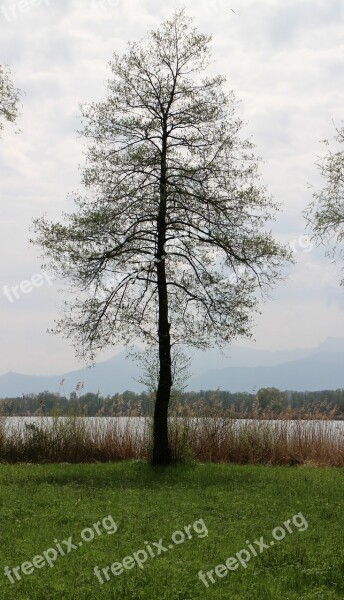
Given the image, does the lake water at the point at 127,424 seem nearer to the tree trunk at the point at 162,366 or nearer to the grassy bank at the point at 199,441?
the grassy bank at the point at 199,441

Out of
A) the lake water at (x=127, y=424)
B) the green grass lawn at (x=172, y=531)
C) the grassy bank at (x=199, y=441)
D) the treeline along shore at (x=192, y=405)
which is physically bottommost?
the green grass lawn at (x=172, y=531)

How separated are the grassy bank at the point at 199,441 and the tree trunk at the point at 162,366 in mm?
1610

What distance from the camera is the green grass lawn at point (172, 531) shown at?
7953 millimetres

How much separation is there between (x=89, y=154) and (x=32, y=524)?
10.3 metres

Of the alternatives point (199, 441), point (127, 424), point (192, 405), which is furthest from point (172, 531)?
point (192, 405)

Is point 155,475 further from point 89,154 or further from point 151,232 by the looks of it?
point 89,154

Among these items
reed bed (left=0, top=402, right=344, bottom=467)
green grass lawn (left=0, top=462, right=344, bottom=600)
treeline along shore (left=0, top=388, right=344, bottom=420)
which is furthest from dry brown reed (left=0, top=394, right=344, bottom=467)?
green grass lawn (left=0, top=462, right=344, bottom=600)

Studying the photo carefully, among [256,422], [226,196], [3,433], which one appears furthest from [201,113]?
Result: [3,433]

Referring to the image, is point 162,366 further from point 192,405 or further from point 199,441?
point 199,441

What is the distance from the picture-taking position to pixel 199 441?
20062mm

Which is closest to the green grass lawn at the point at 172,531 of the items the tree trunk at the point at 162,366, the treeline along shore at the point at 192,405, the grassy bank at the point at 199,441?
the tree trunk at the point at 162,366

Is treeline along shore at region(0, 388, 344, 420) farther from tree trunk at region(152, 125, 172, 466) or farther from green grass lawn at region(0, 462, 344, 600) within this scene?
green grass lawn at region(0, 462, 344, 600)

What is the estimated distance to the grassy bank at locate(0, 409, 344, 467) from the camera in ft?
65.3

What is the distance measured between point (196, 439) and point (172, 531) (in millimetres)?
9760
